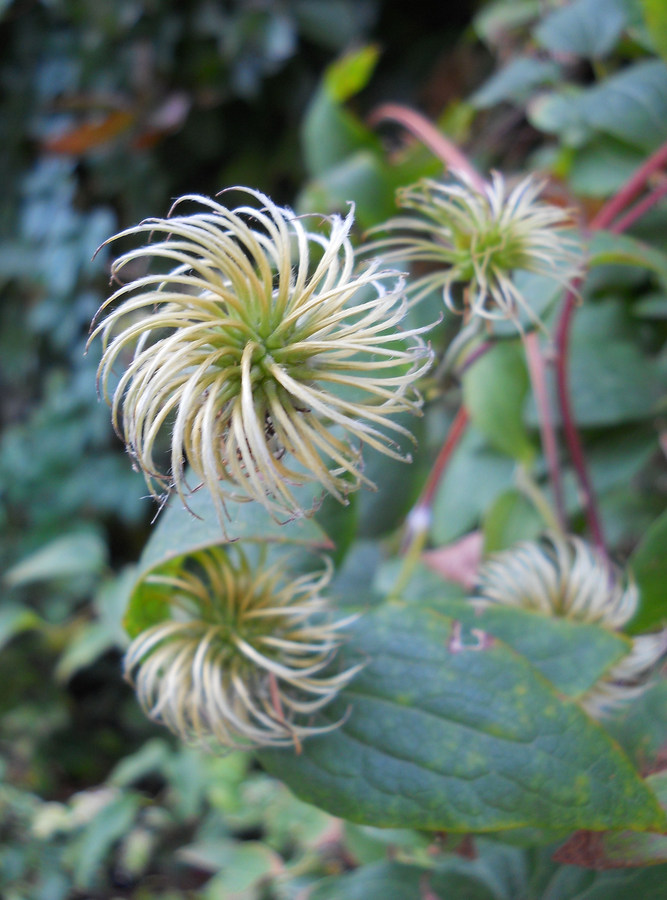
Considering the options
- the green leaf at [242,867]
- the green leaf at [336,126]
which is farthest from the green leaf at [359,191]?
the green leaf at [242,867]

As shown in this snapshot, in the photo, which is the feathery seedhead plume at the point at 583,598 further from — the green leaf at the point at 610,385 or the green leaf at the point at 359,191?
the green leaf at the point at 359,191

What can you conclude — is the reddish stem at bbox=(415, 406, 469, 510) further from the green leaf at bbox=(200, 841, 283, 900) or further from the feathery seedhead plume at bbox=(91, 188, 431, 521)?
the green leaf at bbox=(200, 841, 283, 900)

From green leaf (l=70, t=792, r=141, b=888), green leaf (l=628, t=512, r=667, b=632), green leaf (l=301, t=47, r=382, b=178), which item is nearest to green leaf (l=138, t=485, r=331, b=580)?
green leaf (l=628, t=512, r=667, b=632)

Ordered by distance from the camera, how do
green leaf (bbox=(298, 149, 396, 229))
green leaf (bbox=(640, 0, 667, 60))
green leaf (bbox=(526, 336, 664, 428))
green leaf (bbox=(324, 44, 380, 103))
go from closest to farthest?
green leaf (bbox=(640, 0, 667, 60)) → green leaf (bbox=(526, 336, 664, 428)) → green leaf (bbox=(298, 149, 396, 229)) → green leaf (bbox=(324, 44, 380, 103))

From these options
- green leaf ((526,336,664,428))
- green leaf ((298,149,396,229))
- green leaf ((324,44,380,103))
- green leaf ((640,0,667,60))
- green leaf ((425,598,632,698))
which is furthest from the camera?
green leaf ((324,44,380,103))

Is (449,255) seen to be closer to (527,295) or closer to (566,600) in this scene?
(527,295)

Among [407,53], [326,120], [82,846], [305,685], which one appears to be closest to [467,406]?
[305,685]

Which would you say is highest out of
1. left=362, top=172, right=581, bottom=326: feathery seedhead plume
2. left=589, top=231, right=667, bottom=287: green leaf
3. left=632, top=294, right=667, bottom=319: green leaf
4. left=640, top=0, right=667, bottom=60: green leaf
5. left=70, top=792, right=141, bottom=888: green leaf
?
left=640, top=0, right=667, bottom=60: green leaf

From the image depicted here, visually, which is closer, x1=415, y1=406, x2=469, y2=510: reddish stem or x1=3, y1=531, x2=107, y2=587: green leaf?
x1=415, y1=406, x2=469, y2=510: reddish stem
